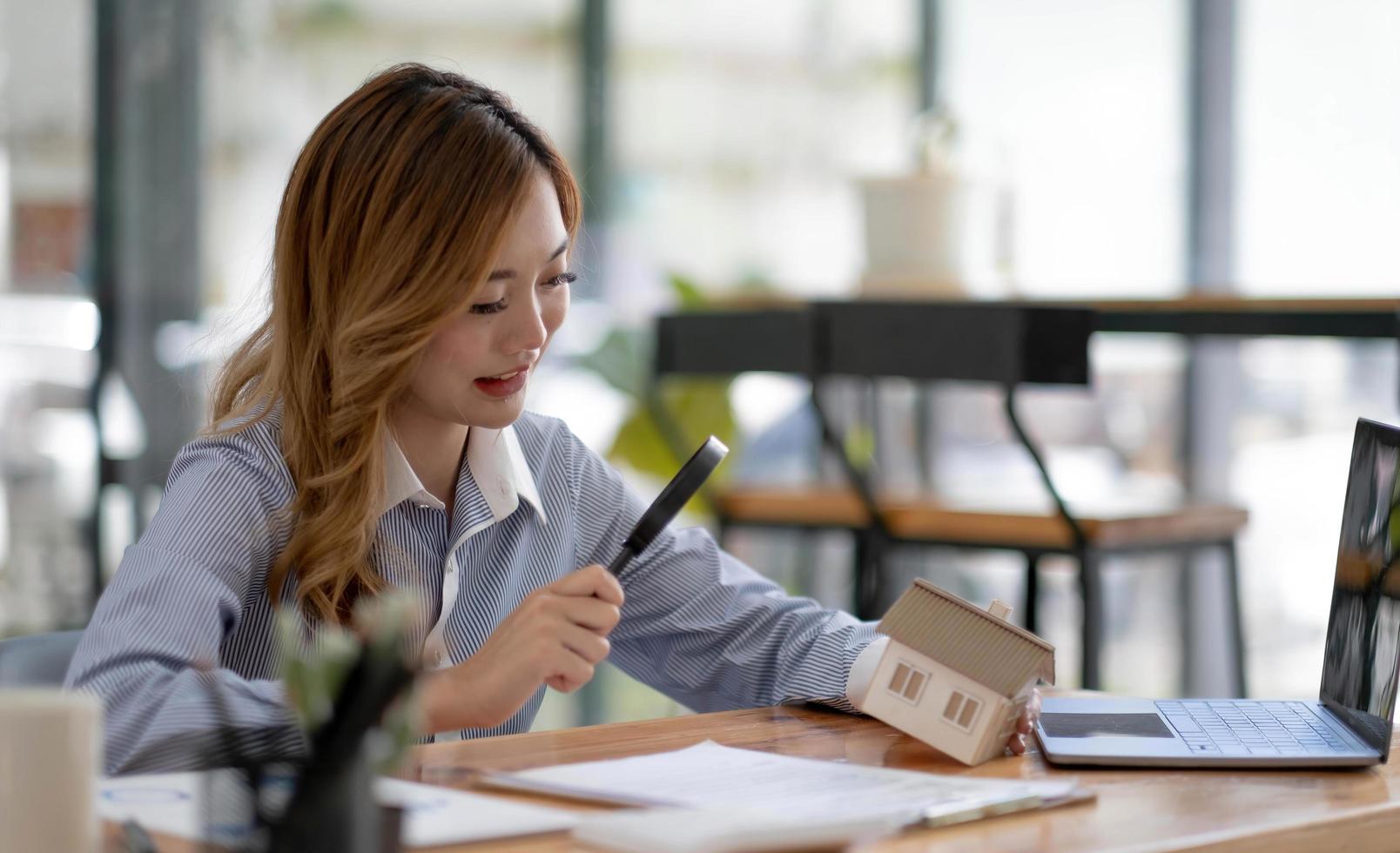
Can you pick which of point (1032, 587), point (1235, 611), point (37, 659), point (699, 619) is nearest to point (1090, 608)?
point (1032, 587)

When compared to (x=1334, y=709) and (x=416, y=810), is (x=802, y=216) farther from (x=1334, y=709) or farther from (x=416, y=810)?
(x=416, y=810)

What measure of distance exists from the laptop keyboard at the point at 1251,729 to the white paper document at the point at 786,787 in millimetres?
194

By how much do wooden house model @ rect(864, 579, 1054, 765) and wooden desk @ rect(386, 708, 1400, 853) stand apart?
24 mm

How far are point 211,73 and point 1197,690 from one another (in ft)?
8.64

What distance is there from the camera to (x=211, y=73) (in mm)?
3391

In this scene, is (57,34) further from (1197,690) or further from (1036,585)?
(1197,690)

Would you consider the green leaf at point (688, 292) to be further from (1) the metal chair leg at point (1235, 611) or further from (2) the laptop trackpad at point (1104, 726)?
(2) the laptop trackpad at point (1104, 726)

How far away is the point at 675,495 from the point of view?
1236mm

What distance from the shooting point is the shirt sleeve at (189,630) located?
112 centimetres

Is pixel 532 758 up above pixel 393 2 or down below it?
below

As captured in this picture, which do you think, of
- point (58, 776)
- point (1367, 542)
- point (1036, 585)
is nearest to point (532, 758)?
point (58, 776)

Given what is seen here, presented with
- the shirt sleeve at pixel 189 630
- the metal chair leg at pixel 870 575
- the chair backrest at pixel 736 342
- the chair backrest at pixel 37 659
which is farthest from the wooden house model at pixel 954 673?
the chair backrest at pixel 736 342

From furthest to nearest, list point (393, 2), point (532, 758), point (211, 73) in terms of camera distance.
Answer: point (393, 2) < point (211, 73) < point (532, 758)

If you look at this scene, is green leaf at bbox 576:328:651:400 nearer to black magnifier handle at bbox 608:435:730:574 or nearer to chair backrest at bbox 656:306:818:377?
chair backrest at bbox 656:306:818:377
